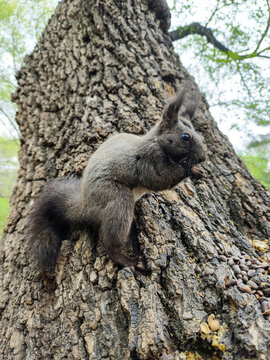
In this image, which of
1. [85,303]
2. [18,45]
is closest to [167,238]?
[85,303]

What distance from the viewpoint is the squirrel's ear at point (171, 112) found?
8.86ft

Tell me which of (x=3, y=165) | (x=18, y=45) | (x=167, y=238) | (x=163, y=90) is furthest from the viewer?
(x=3, y=165)

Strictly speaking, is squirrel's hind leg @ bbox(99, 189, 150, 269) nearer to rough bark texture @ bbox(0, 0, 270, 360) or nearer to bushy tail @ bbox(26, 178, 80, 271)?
rough bark texture @ bbox(0, 0, 270, 360)

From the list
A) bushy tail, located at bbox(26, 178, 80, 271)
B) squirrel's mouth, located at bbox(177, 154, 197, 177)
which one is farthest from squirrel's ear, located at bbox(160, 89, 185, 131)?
bushy tail, located at bbox(26, 178, 80, 271)

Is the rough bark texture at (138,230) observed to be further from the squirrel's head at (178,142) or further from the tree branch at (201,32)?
the tree branch at (201,32)

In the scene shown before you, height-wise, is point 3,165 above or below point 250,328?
below

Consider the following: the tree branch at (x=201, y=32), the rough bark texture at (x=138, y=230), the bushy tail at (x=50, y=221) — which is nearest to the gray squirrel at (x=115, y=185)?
the bushy tail at (x=50, y=221)

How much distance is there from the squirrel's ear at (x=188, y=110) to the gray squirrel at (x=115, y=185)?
38 cm

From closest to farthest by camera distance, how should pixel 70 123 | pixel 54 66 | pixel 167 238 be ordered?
1. pixel 167 238
2. pixel 70 123
3. pixel 54 66

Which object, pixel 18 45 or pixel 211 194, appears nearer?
pixel 211 194

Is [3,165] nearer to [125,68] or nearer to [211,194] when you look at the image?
[125,68]

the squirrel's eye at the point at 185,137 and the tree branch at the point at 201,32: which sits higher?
the tree branch at the point at 201,32

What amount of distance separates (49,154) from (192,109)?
2000 millimetres

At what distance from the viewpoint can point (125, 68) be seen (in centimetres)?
387
